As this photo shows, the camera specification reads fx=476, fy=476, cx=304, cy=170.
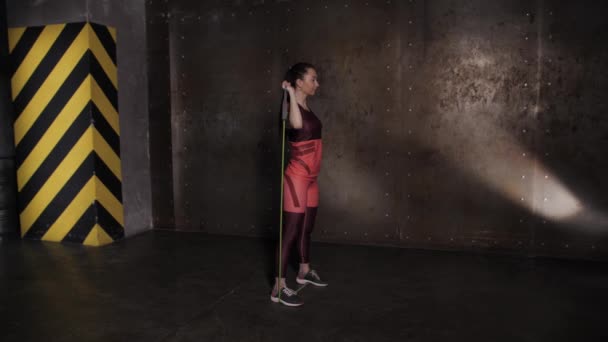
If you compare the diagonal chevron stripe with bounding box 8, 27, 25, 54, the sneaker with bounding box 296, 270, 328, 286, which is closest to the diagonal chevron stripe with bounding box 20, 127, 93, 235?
the diagonal chevron stripe with bounding box 8, 27, 25, 54

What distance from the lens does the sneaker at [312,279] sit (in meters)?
3.33

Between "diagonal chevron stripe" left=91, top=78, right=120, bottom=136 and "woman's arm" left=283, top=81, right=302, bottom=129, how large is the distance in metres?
2.27

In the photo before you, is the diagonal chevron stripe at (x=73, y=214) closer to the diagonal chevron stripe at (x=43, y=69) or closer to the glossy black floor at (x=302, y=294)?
the glossy black floor at (x=302, y=294)

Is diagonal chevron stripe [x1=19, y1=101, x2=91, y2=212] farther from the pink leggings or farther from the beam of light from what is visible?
the beam of light

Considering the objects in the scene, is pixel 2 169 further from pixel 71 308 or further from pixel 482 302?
pixel 482 302

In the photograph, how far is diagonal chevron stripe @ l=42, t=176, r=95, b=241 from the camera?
4.34m

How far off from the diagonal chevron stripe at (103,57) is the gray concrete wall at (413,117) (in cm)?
60

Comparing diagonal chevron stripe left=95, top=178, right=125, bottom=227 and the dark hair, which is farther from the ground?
the dark hair

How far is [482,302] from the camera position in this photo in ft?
9.71

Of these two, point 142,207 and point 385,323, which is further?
point 142,207

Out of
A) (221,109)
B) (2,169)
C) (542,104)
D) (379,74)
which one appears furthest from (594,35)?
(2,169)

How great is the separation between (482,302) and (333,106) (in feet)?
7.09

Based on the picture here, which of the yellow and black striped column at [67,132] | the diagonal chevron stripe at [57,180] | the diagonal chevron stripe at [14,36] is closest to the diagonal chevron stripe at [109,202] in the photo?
the yellow and black striped column at [67,132]

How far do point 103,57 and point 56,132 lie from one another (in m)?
0.82
